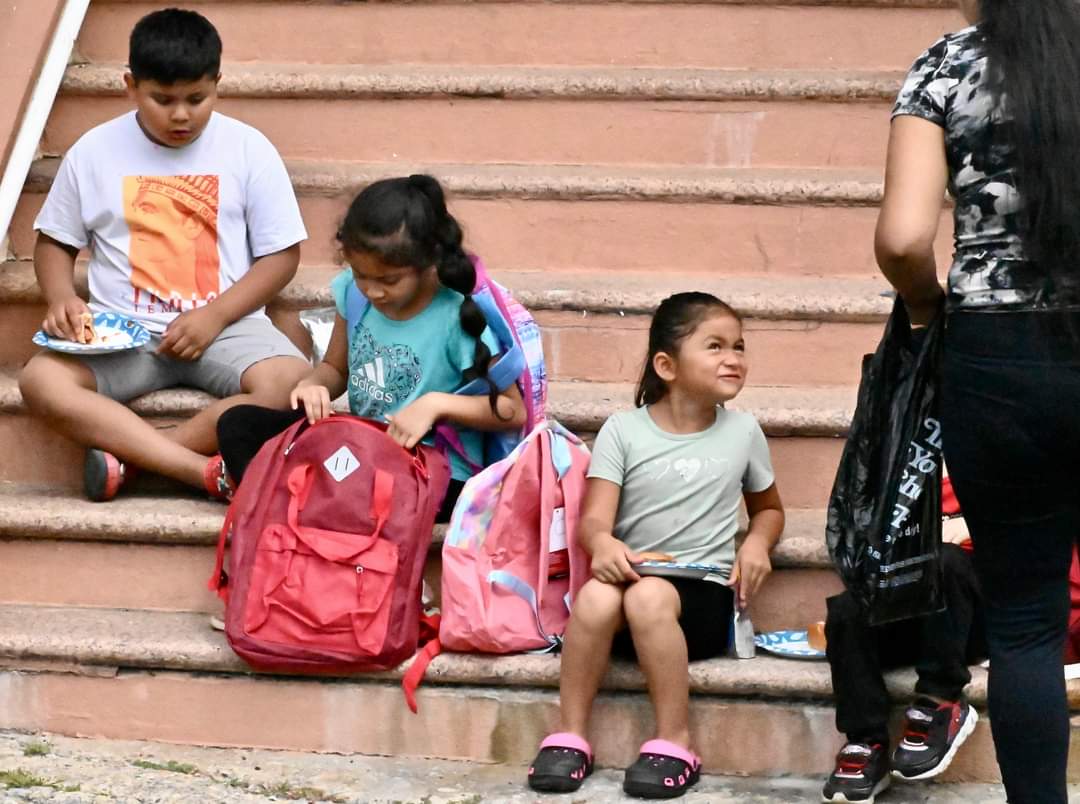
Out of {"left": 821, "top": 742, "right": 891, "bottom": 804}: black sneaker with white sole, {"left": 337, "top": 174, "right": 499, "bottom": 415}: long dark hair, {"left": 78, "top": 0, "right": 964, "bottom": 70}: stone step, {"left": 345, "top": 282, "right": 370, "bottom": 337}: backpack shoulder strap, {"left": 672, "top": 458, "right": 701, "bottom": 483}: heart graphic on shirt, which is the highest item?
{"left": 78, "top": 0, "right": 964, "bottom": 70}: stone step

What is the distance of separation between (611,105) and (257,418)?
157 cm

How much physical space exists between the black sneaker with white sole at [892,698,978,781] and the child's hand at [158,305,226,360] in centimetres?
202

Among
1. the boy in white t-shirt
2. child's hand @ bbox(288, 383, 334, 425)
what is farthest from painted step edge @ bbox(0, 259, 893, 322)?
child's hand @ bbox(288, 383, 334, 425)

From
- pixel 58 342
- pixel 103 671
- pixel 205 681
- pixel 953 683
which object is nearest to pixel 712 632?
pixel 953 683

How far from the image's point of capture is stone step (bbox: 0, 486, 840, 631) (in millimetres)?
3992

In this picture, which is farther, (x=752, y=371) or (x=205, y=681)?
(x=752, y=371)

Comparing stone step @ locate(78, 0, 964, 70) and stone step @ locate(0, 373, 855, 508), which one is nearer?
stone step @ locate(0, 373, 855, 508)

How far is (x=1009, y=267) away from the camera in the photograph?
2.58m

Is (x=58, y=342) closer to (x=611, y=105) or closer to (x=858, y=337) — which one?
(x=611, y=105)

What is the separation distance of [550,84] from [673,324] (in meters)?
1.44

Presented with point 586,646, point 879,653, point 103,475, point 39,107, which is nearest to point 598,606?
point 586,646

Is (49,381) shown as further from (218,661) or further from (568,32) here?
(568,32)

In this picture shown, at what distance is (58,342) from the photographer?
4.18 m

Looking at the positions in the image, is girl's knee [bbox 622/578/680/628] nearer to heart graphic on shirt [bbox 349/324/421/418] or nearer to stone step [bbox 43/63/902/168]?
heart graphic on shirt [bbox 349/324/421/418]
